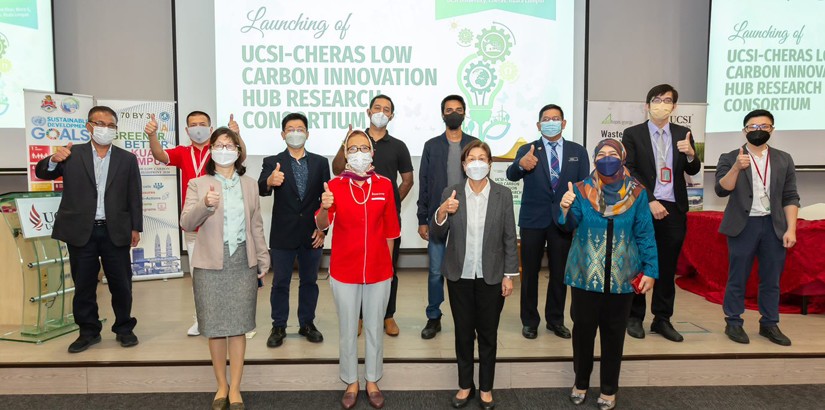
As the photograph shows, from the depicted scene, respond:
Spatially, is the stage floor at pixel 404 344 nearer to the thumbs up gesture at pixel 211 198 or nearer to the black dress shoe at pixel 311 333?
the black dress shoe at pixel 311 333

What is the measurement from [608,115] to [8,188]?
628 centimetres

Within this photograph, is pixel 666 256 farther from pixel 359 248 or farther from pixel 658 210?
pixel 359 248

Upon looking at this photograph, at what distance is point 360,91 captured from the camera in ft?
16.6

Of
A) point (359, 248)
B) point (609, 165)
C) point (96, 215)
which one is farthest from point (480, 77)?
point (96, 215)

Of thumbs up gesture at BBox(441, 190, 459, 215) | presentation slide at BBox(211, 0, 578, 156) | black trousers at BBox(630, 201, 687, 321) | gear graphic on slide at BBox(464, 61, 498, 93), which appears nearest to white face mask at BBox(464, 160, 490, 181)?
thumbs up gesture at BBox(441, 190, 459, 215)

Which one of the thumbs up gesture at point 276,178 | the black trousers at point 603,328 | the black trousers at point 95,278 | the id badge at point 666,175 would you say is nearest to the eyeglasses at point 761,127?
the id badge at point 666,175

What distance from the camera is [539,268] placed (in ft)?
11.1

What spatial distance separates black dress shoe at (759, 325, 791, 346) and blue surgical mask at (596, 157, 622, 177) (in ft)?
6.31

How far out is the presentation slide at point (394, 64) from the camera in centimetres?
497

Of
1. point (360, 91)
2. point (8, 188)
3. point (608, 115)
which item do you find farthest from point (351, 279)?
point (8, 188)

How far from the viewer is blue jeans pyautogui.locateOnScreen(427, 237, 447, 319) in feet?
10.9

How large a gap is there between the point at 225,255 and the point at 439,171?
4.81 ft

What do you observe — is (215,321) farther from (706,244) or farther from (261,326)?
(706,244)

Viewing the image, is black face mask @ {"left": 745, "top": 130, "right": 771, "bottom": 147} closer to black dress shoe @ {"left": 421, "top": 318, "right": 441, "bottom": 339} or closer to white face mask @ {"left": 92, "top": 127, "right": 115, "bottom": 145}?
black dress shoe @ {"left": 421, "top": 318, "right": 441, "bottom": 339}
